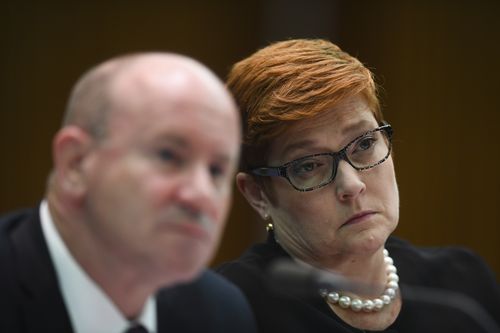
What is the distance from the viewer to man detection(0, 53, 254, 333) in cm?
133

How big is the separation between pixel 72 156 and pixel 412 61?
9.54 ft

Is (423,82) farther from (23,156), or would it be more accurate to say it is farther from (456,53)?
(23,156)

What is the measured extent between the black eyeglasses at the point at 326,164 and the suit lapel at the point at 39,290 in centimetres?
74

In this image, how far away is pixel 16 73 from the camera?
12.0 feet

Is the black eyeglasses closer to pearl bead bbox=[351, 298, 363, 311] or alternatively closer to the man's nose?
pearl bead bbox=[351, 298, 363, 311]

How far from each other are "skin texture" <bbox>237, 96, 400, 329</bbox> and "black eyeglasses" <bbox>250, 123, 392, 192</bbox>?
0.04ft

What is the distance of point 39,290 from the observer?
145cm

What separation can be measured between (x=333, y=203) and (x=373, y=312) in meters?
0.32

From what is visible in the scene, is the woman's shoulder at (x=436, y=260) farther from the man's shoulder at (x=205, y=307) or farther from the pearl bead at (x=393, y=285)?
the man's shoulder at (x=205, y=307)

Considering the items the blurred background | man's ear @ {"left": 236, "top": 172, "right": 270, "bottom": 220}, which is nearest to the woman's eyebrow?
man's ear @ {"left": 236, "top": 172, "right": 270, "bottom": 220}

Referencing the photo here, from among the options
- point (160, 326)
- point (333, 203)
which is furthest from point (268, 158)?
point (160, 326)

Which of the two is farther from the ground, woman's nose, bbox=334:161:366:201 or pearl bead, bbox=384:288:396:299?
woman's nose, bbox=334:161:366:201

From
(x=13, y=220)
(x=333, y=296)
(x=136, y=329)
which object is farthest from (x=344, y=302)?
(x=13, y=220)

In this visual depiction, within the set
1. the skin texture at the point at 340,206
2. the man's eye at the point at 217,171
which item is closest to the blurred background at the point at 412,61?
the skin texture at the point at 340,206
